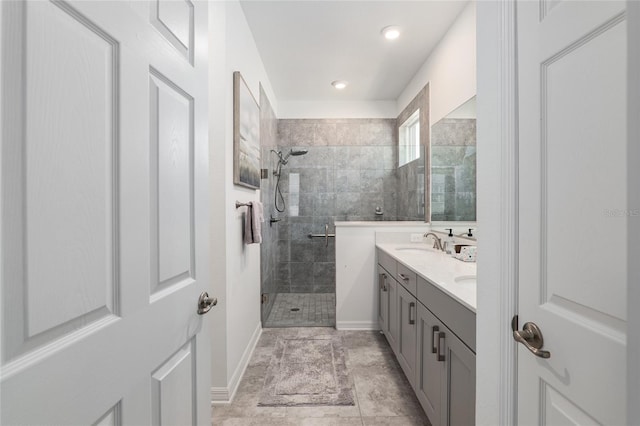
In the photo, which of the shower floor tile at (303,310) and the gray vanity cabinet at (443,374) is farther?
the shower floor tile at (303,310)

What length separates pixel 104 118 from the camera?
1.88ft

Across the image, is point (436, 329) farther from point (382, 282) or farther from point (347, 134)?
point (347, 134)

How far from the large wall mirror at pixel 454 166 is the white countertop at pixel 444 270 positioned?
0.38 m

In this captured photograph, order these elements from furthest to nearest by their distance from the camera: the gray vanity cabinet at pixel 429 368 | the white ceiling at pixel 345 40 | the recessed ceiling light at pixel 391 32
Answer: the recessed ceiling light at pixel 391 32 → the white ceiling at pixel 345 40 → the gray vanity cabinet at pixel 429 368

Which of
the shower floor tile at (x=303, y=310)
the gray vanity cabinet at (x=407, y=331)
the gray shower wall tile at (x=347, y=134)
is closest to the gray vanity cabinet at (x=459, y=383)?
the gray vanity cabinet at (x=407, y=331)

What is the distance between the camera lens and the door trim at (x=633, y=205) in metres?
0.38

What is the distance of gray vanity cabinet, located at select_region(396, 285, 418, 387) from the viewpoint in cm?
176

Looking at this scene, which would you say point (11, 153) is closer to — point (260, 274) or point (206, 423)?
point (206, 423)

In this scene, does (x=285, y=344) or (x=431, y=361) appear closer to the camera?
(x=431, y=361)

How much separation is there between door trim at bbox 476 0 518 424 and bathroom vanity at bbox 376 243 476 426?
0.56ft

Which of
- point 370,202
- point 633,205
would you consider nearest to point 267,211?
point 370,202

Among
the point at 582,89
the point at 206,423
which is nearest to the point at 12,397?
the point at 206,423

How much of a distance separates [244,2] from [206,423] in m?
2.49

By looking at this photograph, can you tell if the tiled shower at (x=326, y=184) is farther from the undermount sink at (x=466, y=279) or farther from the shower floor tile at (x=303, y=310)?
the undermount sink at (x=466, y=279)
